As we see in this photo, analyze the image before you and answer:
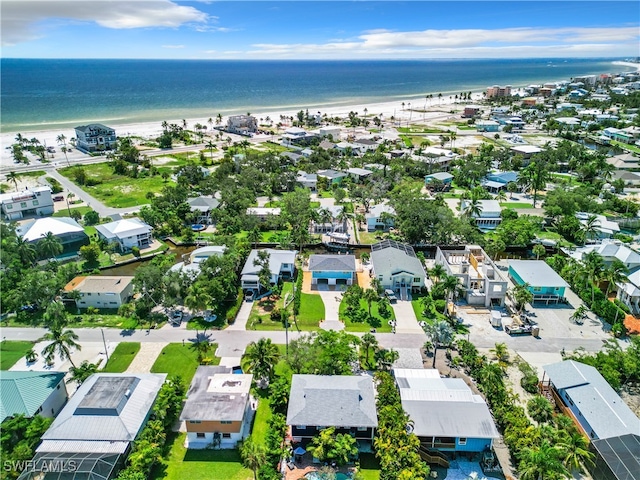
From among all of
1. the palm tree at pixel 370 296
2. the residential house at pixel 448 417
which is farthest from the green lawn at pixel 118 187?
the residential house at pixel 448 417

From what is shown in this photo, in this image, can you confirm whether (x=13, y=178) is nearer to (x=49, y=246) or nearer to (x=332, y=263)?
(x=49, y=246)

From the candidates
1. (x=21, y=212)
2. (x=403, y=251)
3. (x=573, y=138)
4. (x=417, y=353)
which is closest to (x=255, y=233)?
(x=403, y=251)

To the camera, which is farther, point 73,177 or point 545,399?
point 73,177

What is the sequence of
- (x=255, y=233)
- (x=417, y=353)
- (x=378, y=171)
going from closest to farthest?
(x=417, y=353) → (x=255, y=233) → (x=378, y=171)

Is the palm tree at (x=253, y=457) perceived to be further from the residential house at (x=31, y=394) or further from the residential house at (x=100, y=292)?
the residential house at (x=100, y=292)

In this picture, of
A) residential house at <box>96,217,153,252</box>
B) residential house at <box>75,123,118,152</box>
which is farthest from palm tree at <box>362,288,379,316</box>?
residential house at <box>75,123,118,152</box>

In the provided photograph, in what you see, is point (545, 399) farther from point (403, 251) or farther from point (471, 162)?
point (471, 162)

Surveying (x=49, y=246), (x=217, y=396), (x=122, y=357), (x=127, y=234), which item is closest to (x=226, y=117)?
(x=127, y=234)
